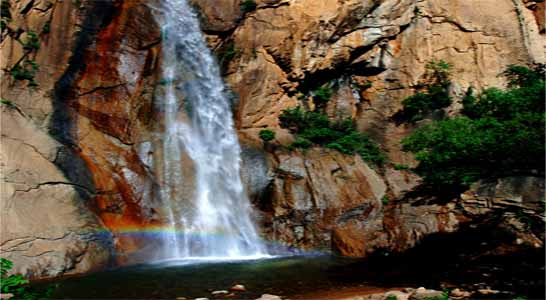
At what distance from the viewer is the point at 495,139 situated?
361 inches

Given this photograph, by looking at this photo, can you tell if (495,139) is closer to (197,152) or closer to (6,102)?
(197,152)

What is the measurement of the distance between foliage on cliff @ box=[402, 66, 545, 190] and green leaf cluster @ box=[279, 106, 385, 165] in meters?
7.96

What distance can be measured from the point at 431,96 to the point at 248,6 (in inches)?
351

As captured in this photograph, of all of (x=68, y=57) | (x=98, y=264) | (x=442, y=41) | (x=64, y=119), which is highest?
(x=442, y=41)

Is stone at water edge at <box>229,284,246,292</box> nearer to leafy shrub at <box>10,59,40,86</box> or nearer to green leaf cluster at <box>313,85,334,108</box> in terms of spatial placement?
leafy shrub at <box>10,59,40,86</box>

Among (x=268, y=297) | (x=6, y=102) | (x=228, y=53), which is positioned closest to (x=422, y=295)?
(x=268, y=297)

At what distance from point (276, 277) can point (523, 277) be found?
5.44 metres

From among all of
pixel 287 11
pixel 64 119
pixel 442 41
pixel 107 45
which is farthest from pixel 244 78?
pixel 442 41

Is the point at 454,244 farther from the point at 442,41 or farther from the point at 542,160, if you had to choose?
the point at 442,41

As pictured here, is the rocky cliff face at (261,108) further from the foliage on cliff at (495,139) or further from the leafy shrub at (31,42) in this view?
the foliage on cliff at (495,139)

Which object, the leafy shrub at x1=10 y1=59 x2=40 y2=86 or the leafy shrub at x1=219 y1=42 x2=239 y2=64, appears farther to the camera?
the leafy shrub at x1=219 y1=42 x2=239 y2=64

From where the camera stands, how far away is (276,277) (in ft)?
38.8

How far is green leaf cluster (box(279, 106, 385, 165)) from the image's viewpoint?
63.9ft

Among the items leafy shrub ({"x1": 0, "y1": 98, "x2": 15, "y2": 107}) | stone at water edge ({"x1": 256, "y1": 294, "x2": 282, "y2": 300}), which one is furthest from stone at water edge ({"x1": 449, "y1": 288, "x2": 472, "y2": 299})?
leafy shrub ({"x1": 0, "y1": 98, "x2": 15, "y2": 107})
